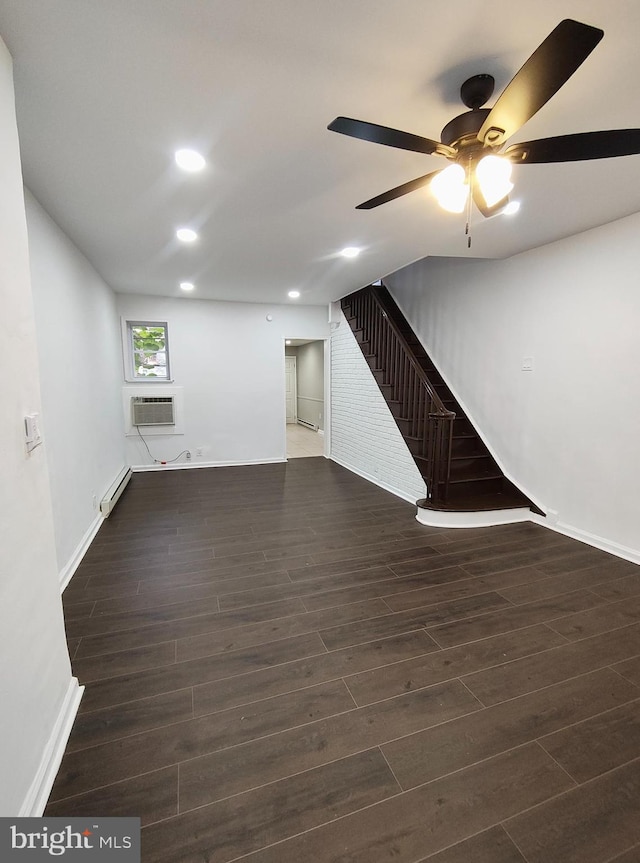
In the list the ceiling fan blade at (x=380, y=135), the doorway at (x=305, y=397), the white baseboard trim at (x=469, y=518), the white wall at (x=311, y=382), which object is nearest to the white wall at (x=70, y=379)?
the ceiling fan blade at (x=380, y=135)

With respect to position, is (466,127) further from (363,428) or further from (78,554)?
(363,428)

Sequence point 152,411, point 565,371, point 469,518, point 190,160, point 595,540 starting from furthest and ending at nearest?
1. point 152,411
2. point 469,518
3. point 565,371
4. point 595,540
5. point 190,160

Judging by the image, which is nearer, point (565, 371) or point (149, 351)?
point (565, 371)

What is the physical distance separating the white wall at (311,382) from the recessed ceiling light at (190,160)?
6.73m

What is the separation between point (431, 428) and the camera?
3.69 metres

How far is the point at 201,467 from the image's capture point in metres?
5.83

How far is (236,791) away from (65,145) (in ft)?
9.46

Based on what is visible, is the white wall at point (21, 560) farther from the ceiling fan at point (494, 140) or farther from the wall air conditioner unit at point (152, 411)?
the wall air conditioner unit at point (152, 411)

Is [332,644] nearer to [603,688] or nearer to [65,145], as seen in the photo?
[603,688]

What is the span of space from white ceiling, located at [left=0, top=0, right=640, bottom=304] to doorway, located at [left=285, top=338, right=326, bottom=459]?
4.83 metres

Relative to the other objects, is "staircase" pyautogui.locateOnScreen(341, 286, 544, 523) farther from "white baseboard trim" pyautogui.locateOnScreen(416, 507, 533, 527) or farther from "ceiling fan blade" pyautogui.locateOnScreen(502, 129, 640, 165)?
"ceiling fan blade" pyautogui.locateOnScreen(502, 129, 640, 165)

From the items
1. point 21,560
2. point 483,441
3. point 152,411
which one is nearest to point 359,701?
point 21,560

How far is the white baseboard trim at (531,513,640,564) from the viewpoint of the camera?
286 centimetres

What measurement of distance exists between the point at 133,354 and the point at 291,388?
593cm
